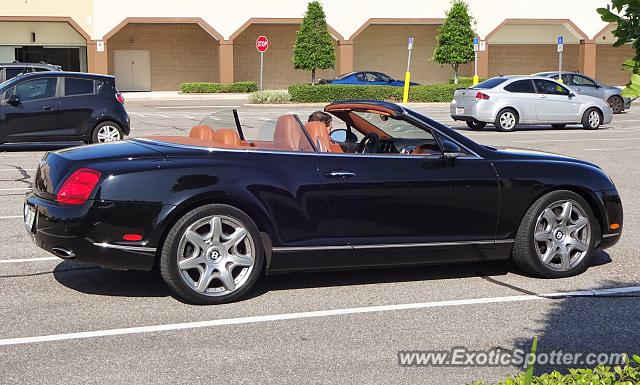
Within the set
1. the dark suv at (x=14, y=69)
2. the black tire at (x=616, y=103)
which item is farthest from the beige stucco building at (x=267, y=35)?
the dark suv at (x=14, y=69)

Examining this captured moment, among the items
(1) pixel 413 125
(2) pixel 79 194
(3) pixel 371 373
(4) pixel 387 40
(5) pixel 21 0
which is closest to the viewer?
(3) pixel 371 373

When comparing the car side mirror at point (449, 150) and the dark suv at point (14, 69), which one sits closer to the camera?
the car side mirror at point (449, 150)

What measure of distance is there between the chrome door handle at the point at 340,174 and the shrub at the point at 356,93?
1202 inches

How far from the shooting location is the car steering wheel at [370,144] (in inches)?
291

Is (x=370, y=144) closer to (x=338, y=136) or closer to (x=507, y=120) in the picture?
(x=338, y=136)

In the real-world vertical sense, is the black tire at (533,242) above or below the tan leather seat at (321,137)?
below

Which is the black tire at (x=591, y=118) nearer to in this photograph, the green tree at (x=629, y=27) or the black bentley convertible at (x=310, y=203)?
the black bentley convertible at (x=310, y=203)

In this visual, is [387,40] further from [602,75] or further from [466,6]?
[602,75]

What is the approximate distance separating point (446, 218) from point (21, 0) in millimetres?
40803

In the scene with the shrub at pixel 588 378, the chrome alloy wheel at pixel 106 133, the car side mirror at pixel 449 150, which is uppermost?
the car side mirror at pixel 449 150

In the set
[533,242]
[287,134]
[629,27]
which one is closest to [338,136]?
[287,134]

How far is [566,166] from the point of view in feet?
24.4

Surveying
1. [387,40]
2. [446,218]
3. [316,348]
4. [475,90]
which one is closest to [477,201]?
[446,218]

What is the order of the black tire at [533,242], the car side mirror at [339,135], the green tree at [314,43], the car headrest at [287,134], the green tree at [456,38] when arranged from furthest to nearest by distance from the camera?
the green tree at [456,38]
the green tree at [314,43]
the car side mirror at [339,135]
the black tire at [533,242]
the car headrest at [287,134]
